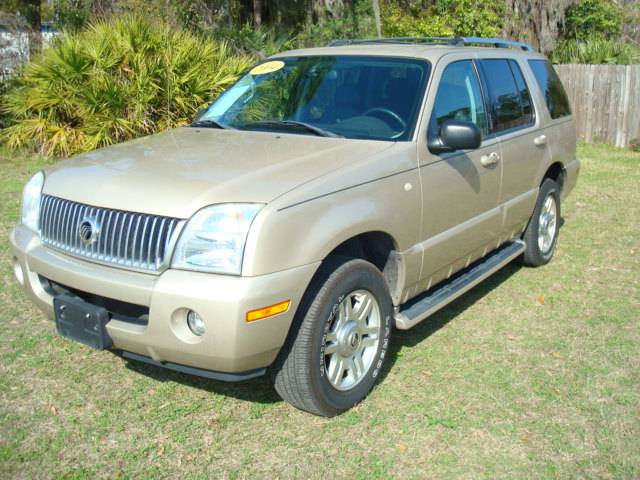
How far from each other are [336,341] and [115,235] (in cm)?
126

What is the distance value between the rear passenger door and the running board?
5.9 inches

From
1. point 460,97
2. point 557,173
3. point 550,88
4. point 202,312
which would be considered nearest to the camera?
point 202,312

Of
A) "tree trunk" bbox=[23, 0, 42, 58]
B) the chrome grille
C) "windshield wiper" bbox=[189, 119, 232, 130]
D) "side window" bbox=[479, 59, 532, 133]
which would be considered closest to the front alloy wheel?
the chrome grille

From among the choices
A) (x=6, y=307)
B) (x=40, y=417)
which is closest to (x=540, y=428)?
(x=40, y=417)

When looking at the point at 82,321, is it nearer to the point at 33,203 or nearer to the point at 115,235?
the point at 115,235

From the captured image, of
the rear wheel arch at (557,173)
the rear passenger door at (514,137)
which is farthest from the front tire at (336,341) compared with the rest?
the rear wheel arch at (557,173)

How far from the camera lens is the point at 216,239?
3258mm

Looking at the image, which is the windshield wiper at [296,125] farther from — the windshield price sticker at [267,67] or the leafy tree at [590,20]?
the leafy tree at [590,20]

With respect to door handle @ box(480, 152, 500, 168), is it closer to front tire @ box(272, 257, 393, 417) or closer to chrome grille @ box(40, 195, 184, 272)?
front tire @ box(272, 257, 393, 417)

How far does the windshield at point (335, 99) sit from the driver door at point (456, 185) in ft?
0.56

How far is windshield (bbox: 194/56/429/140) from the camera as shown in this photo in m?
4.41

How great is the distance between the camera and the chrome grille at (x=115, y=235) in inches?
131

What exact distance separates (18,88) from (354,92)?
8.93 m

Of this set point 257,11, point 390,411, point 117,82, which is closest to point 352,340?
point 390,411
